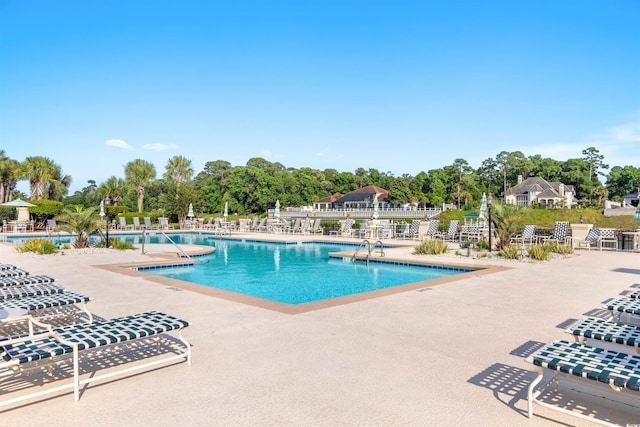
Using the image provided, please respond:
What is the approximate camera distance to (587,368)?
277 centimetres

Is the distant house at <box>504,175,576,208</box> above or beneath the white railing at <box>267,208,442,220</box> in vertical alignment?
above

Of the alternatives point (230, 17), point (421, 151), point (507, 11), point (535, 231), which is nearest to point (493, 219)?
point (535, 231)

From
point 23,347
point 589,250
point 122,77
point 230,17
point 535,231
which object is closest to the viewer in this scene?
point 23,347

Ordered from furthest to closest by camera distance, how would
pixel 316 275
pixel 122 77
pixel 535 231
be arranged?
pixel 122 77, pixel 535 231, pixel 316 275

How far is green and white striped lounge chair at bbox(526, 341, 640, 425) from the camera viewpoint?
264cm

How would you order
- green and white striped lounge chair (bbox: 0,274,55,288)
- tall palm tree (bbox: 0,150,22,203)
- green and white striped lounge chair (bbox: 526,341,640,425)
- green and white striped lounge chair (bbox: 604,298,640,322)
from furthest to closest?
1. tall palm tree (bbox: 0,150,22,203)
2. green and white striped lounge chair (bbox: 0,274,55,288)
3. green and white striped lounge chair (bbox: 604,298,640,322)
4. green and white striped lounge chair (bbox: 526,341,640,425)

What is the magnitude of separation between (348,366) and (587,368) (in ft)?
6.10

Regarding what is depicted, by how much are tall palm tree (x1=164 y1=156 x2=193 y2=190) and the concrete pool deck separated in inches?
1658

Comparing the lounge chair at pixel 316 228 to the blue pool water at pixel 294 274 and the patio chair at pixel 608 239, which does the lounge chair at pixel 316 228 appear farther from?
the patio chair at pixel 608 239

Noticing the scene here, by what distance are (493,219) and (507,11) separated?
370 inches

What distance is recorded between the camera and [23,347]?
3273 millimetres

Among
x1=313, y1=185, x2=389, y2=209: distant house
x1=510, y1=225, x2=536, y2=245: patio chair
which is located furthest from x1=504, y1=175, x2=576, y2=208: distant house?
x1=510, y1=225, x2=536, y2=245: patio chair

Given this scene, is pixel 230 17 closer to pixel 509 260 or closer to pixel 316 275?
pixel 316 275

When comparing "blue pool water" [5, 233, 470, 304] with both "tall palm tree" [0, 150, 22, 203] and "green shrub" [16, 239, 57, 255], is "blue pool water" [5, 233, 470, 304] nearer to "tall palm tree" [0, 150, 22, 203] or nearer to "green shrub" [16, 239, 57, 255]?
"green shrub" [16, 239, 57, 255]
